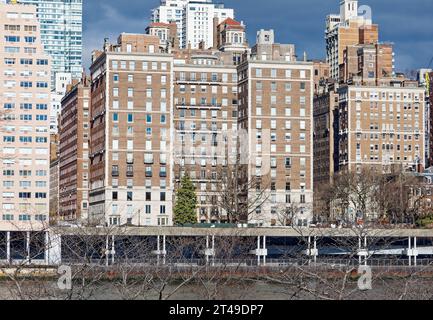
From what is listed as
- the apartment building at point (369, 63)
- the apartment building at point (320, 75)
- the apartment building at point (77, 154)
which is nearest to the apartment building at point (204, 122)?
the apartment building at point (77, 154)

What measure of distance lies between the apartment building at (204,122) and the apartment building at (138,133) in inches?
248

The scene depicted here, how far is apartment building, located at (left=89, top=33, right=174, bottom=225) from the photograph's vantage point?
118938 millimetres

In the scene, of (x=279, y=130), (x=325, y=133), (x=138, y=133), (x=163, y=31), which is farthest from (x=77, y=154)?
(x=325, y=133)

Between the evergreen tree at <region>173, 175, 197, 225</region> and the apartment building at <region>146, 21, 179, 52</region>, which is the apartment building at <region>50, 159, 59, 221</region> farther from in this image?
the evergreen tree at <region>173, 175, 197, 225</region>

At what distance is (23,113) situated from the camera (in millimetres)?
93000

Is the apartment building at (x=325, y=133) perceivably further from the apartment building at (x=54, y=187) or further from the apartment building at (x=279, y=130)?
the apartment building at (x=54, y=187)

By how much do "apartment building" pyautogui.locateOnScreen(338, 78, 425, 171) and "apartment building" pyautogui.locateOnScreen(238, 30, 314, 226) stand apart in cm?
3218

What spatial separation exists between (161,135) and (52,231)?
136ft

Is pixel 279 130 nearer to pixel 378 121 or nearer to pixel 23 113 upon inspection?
pixel 378 121

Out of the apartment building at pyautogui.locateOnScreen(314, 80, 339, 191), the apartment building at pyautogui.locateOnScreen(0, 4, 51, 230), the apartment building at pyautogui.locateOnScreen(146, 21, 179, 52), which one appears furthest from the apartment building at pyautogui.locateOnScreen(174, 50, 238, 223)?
the apartment building at pyautogui.locateOnScreen(314, 80, 339, 191)

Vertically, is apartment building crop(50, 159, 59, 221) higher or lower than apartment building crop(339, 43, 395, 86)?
lower

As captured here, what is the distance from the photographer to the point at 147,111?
11956 centimetres

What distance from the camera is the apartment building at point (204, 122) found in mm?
126438

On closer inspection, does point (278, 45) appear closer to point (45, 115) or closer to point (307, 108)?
point (307, 108)
